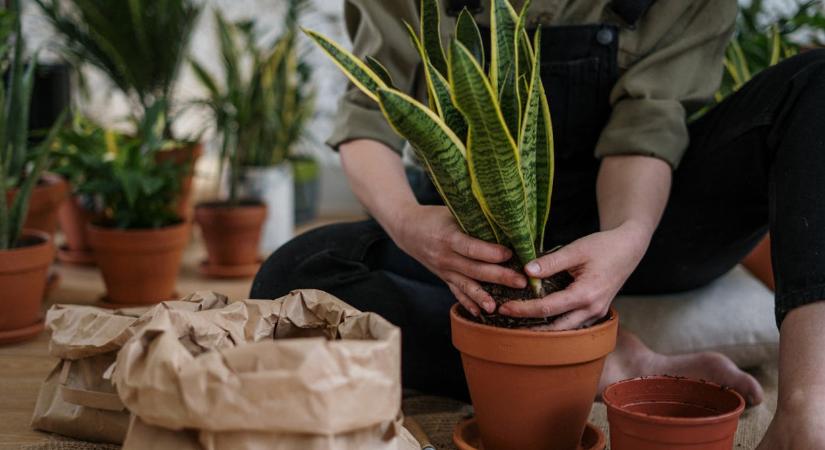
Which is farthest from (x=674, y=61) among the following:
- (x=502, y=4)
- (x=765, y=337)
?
(x=765, y=337)

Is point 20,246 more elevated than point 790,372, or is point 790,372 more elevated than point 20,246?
point 790,372

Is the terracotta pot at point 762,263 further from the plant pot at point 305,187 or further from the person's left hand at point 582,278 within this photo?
the plant pot at point 305,187

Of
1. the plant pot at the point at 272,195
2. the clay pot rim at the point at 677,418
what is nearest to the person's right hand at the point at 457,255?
the clay pot rim at the point at 677,418

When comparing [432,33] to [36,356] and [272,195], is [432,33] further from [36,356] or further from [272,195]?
[272,195]

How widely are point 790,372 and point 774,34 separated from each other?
977mm

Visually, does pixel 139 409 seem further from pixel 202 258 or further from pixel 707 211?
pixel 202 258

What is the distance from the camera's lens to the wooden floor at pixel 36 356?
145 centimetres

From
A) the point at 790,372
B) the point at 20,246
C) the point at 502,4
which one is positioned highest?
the point at 502,4

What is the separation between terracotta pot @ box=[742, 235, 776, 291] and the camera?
2.23m

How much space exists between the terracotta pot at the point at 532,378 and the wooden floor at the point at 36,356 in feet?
2.10

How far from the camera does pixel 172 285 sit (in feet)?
7.68

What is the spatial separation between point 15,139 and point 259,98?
91cm

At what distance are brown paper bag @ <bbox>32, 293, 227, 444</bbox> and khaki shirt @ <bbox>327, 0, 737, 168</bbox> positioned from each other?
Answer: 17.7 inches

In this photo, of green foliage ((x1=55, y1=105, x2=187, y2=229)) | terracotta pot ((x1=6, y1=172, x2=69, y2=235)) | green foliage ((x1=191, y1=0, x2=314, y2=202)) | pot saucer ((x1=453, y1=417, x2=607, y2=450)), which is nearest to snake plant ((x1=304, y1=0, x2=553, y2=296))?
pot saucer ((x1=453, y1=417, x2=607, y2=450))
